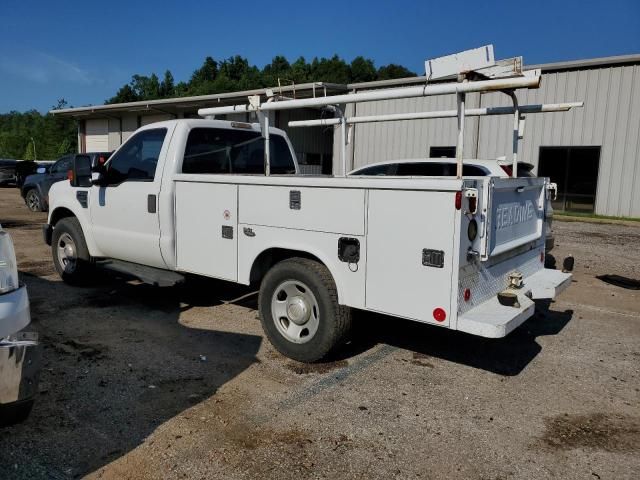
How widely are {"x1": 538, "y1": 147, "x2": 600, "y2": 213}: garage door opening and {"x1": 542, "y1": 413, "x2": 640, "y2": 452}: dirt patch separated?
15821mm

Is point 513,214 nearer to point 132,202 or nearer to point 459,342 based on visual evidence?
point 459,342

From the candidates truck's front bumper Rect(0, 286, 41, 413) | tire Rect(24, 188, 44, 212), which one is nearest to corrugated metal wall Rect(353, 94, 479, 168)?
tire Rect(24, 188, 44, 212)

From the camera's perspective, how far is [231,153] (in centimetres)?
636

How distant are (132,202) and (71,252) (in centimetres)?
163

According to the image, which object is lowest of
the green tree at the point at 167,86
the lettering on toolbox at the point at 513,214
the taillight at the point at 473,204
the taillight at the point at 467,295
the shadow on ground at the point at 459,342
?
the shadow on ground at the point at 459,342

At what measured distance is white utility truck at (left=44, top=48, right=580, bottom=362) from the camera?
12.8 ft

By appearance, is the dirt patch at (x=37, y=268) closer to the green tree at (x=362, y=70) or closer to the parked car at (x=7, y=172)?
the parked car at (x=7, y=172)

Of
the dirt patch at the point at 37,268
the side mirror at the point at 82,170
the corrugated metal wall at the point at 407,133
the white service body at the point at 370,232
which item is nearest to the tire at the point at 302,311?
the white service body at the point at 370,232

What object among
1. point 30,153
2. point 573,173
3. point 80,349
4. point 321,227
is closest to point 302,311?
point 321,227

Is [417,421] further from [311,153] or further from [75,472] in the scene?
[311,153]

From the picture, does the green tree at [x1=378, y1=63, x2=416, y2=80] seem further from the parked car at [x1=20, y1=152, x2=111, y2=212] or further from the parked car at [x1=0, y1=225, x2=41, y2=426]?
the parked car at [x1=0, y1=225, x2=41, y2=426]

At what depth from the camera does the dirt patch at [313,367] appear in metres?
4.67

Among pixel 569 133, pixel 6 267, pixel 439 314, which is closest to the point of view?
pixel 6 267

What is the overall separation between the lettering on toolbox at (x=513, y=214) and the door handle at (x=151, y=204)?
3483 mm
